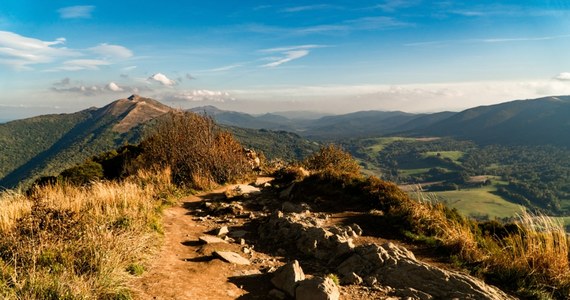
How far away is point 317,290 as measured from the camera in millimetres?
6297

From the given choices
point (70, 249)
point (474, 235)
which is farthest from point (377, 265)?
point (70, 249)

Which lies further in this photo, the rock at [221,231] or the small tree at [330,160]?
the small tree at [330,160]

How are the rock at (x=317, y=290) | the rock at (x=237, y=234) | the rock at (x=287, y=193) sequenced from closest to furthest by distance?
1. the rock at (x=317, y=290)
2. the rock at (x=237, y=234)
3. the rock at (x=287, y=193)

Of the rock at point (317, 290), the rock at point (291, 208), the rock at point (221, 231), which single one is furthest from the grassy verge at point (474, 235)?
the rock at point (221, 231)

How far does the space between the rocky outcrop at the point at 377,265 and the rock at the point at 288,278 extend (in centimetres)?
127

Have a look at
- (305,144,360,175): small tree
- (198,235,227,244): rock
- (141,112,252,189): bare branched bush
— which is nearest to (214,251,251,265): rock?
(198,235,227,244): rock

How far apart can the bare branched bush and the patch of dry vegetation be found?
5.42m

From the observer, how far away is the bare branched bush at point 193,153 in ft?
63.7

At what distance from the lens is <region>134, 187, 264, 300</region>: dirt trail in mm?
6355

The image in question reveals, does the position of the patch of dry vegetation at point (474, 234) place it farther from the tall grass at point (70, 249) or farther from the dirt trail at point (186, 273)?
the tall grass at point (70, 249)

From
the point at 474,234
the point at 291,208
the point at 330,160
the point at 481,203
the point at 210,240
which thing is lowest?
the point at 481,203

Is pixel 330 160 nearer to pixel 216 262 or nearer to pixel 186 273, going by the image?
pixel 216 262

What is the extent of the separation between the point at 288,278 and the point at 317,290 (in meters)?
0.85

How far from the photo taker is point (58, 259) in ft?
21.2
